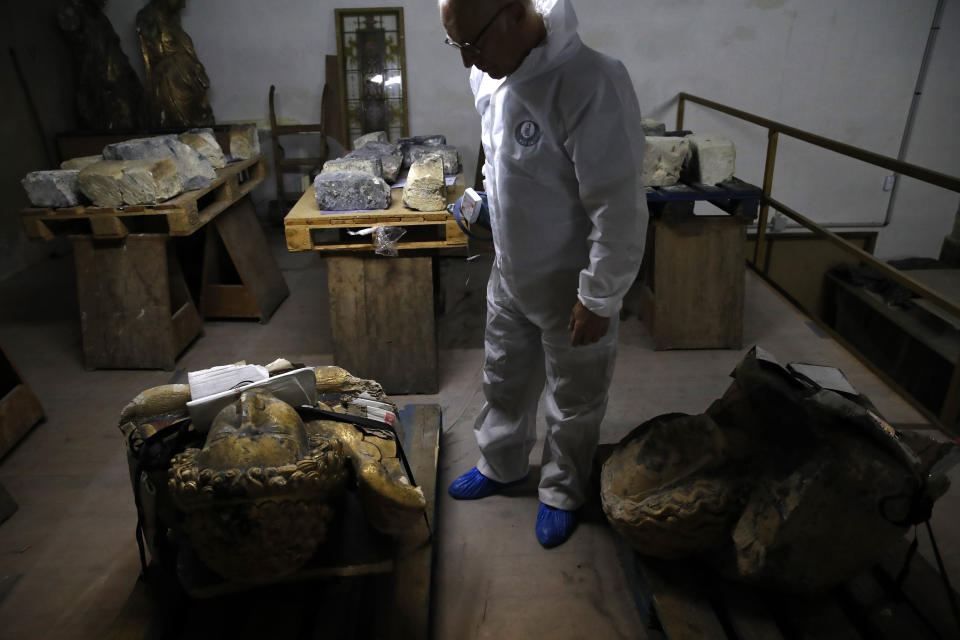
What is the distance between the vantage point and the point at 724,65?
16.6ft

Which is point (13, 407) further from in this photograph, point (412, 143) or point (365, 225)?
point (412, 143)

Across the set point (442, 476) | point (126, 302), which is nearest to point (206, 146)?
point (126, 302)

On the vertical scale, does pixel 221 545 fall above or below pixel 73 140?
below

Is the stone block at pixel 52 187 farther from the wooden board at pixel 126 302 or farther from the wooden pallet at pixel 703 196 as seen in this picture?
the wooden pallet at pixel 703 196

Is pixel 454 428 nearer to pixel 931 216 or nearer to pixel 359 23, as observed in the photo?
pixel 359 23

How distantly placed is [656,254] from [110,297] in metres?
2.79

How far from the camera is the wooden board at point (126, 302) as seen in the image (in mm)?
3127

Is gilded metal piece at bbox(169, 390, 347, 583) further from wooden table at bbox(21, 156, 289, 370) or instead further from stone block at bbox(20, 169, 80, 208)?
stone block at bbox(20, 169, 80, 208)

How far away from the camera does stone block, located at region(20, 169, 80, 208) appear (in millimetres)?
2902

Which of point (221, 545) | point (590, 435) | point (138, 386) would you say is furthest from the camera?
point (138, 386)

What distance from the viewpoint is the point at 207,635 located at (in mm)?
1590

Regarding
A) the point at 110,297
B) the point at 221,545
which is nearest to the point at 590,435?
the point at 221,545

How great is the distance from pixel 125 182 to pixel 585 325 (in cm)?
232

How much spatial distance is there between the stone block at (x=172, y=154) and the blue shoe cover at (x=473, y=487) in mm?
2124
